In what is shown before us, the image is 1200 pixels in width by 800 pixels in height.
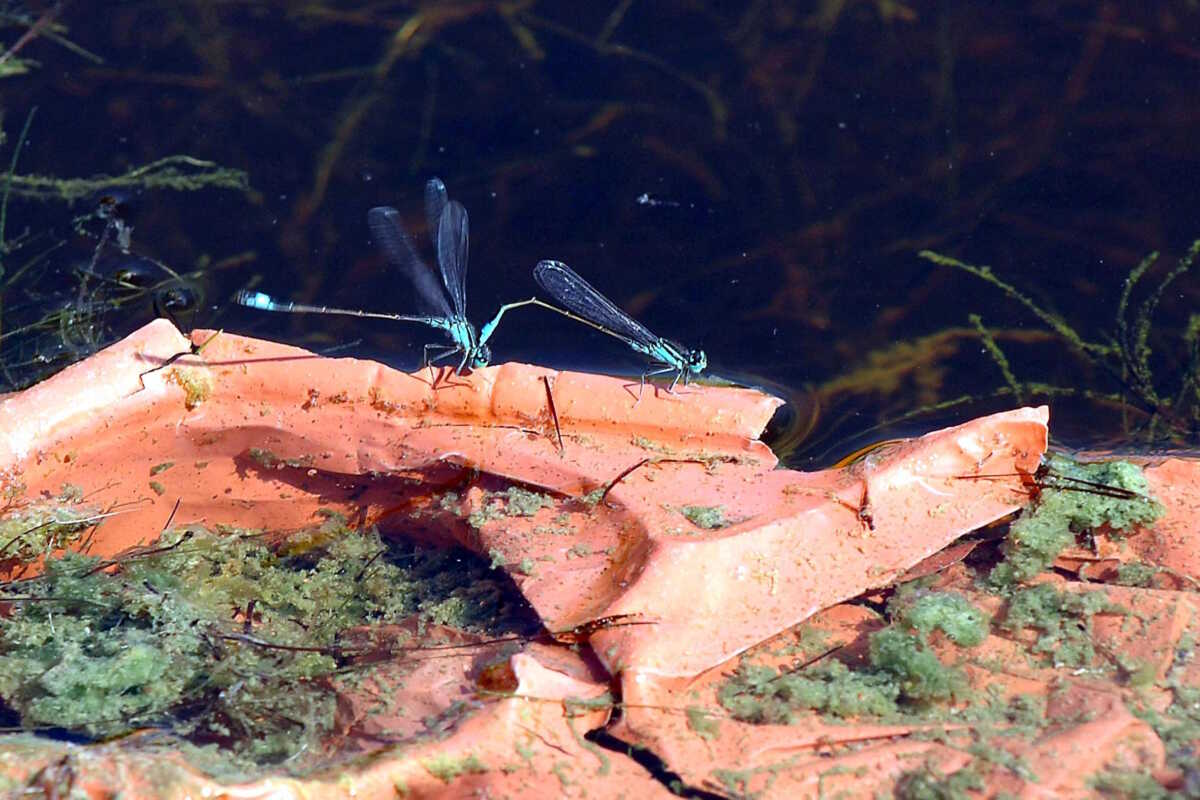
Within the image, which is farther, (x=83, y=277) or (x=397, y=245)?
(x=83, y=277)

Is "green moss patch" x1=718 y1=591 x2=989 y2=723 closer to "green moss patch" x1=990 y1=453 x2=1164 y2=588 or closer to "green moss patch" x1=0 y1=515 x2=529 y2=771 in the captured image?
"green moss patch" x1=990 y1=453 x2=1164 y2=588

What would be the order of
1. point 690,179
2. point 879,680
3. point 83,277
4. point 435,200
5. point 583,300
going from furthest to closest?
point 690,179, point 83,277, point 435,200, point 583,300, point 879,680

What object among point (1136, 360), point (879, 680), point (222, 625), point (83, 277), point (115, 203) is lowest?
point (83, 277)

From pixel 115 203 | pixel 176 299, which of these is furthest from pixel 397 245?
pixel 115 203

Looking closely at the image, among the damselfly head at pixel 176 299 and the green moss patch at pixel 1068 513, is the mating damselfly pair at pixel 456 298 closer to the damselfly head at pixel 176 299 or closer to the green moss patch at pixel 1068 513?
the damselfly head at pixel 176 299

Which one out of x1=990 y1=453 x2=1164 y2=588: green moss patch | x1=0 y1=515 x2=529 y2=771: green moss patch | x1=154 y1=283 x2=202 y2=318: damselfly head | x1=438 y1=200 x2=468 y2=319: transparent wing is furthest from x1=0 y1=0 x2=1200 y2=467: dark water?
x1=0 y1=515 x2=529 y2=771: green moss patch

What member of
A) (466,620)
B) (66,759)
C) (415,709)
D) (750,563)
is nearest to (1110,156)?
(750,563)

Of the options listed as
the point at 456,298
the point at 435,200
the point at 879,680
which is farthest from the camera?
the point at 435,200

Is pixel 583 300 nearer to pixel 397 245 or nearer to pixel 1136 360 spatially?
pixel 397 245
